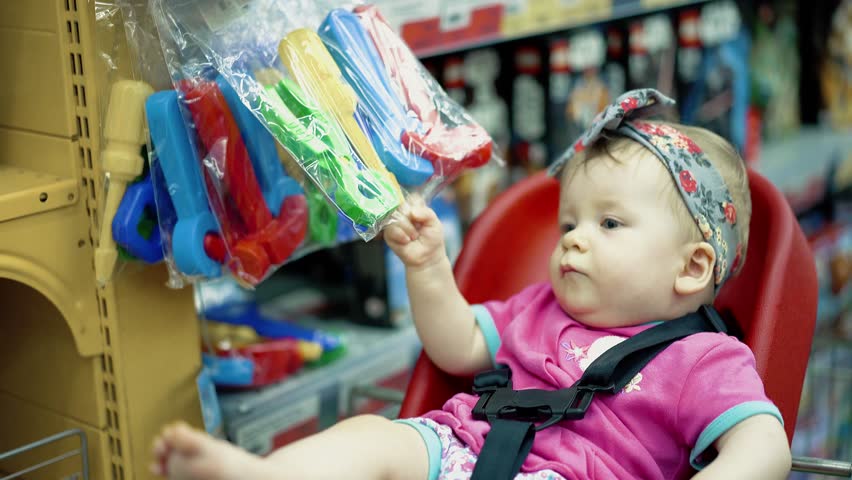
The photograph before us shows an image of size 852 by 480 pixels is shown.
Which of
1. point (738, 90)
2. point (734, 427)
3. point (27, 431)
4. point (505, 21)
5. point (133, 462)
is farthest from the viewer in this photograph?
point (738, 90)

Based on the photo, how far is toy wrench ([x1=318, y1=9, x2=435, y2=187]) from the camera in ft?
3.61

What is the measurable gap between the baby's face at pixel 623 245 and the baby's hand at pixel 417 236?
5.9 inches

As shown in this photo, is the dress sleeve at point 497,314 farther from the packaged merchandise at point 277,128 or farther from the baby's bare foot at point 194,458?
the baby's bare foot at point 194,458

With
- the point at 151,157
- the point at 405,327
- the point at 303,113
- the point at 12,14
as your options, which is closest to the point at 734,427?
the point at 303,113

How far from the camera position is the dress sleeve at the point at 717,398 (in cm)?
98

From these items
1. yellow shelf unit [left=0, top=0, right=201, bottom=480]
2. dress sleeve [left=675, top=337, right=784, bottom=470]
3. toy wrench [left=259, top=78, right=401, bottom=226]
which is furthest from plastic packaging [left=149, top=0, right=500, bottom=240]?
dress sleeve [left=675, top=337, right=784, bottom=470]

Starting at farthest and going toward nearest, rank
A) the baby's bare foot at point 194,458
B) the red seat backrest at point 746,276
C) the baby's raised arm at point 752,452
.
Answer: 1. the red seat backrest at point 746,276
2. the baby's raised arm at point 752,452
3. the baby's bare foot at point 194,458

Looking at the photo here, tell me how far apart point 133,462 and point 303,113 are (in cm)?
49

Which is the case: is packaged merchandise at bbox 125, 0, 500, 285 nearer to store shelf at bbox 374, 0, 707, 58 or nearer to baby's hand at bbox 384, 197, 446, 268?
baby's hand at bbox 384, 197, 446, 268

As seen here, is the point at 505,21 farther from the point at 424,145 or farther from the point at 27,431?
the point at 27,431

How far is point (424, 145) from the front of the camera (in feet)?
3.68

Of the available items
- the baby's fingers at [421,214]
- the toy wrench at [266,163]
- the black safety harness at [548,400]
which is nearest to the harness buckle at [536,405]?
the black safety harness at [548,400]

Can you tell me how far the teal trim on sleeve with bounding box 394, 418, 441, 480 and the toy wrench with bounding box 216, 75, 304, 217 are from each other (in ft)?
0.99

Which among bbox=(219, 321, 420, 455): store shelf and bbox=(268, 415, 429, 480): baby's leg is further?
bbox=(219, 321, 420, 455): store shelf
